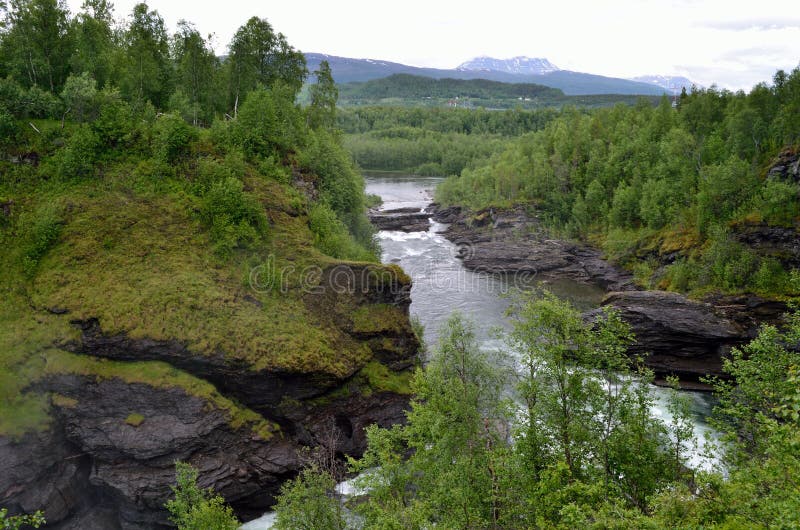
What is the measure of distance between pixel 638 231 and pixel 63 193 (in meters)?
67.1

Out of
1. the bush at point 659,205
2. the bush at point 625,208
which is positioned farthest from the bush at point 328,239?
the bush at point 625,208

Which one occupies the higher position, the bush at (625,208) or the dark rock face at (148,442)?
the bush at (625,208)

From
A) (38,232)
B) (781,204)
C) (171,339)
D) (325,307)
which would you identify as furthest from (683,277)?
(38,232)

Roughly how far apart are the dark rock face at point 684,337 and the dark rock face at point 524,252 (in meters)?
17.1

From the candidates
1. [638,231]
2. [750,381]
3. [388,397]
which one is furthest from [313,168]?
[638,231]

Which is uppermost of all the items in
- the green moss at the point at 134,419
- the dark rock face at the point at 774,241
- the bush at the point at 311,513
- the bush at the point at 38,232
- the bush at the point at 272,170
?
the bush at the point at 272,170

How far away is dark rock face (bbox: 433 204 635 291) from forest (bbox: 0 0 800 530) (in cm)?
414

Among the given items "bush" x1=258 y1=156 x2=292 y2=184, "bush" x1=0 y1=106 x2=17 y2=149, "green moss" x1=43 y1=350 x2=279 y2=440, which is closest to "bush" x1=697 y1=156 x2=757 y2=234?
"bush" x1=258 y1=156 x2=292 y2=184

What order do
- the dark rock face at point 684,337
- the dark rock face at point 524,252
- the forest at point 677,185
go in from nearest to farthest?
1. the dark rock face at point 684,337
2. the forest at point 677,185
3. the dark rock face at point 524,252

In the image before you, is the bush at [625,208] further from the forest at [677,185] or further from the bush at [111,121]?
the bush at [111,121]

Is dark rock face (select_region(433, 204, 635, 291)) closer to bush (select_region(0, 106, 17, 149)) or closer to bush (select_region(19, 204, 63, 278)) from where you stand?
bush (select_region(19, 204, 63, 278))

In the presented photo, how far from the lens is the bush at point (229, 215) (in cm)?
3322

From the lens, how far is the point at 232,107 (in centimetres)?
5066

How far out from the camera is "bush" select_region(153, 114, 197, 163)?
35938 millimetres
